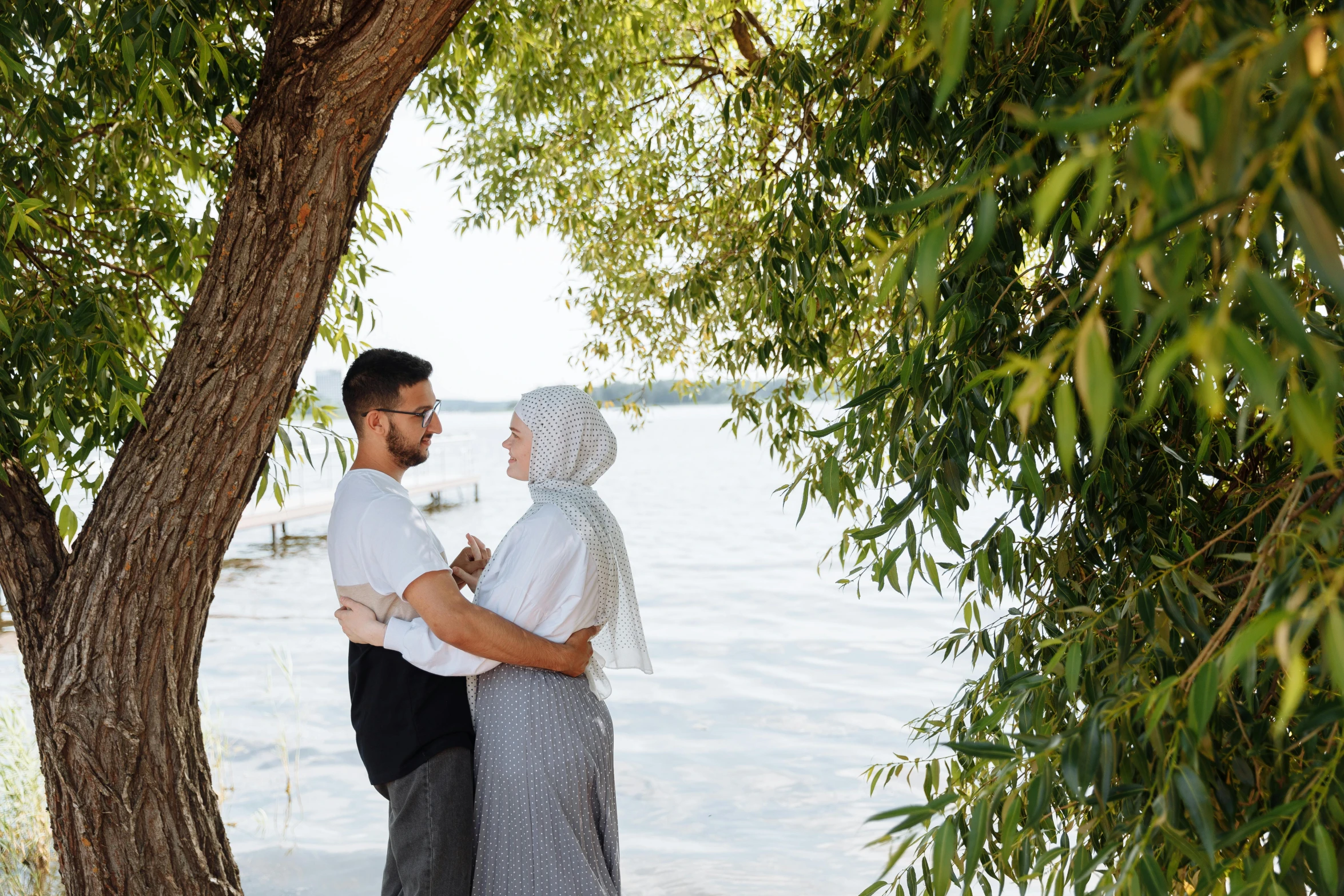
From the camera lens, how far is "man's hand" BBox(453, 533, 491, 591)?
8.39 feet

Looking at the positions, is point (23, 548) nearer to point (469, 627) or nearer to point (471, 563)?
point (471, 563)

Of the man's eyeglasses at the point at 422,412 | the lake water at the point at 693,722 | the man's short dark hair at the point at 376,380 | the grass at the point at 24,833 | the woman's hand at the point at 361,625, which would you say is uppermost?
the man's short dark hair at the point at 376,380

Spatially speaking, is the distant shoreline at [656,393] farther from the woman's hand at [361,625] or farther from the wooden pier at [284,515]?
the wooden pier at [284,515]

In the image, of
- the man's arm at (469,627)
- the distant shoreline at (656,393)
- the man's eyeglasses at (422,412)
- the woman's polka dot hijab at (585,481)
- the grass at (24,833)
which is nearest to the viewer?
the man's arm at (469,627)

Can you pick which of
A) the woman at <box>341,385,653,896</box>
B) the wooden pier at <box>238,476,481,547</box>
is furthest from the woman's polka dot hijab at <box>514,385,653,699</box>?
the wooden pier at <box>238,476,481,547</box>

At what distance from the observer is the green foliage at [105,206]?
85.8 inches

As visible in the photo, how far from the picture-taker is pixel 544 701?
2275mm

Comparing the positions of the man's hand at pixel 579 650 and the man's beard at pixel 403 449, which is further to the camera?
the man's beard at pixel 403 449

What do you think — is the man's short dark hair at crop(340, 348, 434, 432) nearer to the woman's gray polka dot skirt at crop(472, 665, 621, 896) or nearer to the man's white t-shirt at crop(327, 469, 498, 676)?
the man's white t-shirt at crop(327, 469, 498, 676)

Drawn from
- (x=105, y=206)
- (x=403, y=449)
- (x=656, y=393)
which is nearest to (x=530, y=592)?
(x=403, y=449)

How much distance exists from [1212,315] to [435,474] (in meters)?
20.4

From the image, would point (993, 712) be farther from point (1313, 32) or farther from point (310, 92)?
point (310, 92)

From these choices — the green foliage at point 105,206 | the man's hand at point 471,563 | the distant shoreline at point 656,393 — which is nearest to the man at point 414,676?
the man's hand at point 471,563

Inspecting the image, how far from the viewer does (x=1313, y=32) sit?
23.2 inches
